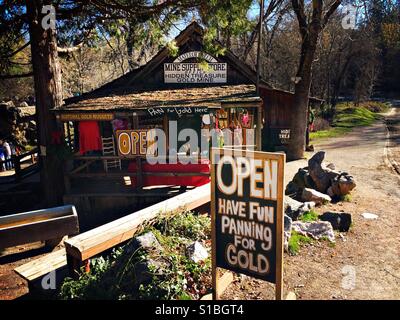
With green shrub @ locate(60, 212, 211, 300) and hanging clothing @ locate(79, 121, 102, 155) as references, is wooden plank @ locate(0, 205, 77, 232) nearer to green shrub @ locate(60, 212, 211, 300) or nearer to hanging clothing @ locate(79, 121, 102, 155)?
green shrub @ locate(60, 212, 211, 300)

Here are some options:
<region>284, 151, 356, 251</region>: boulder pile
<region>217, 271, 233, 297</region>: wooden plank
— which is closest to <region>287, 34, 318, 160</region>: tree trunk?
<region>284, 151, 356, 251</region>: boulder pile

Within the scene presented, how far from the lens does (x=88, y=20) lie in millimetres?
11758

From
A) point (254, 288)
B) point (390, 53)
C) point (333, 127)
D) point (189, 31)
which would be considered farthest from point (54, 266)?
point (390, 53)

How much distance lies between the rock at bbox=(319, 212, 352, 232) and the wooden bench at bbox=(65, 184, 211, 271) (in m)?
3.18

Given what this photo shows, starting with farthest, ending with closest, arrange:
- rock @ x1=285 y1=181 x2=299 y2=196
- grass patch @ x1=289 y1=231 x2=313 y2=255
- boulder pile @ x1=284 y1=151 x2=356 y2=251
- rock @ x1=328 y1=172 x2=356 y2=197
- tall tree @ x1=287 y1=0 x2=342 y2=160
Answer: tall tree @ x1=287 y1=0 x2=342 y2=160 < rock @ x1=285 y1=181 x2=299 y2=196 < rock @ x1=328 y1=172 x2=356 y2=197 < boulder pile @ x1=284 y1=151 x2=356 y2=251 < grass patch @ x1=289 y1=231 x2=313 y2=255

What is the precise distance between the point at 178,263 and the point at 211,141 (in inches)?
239

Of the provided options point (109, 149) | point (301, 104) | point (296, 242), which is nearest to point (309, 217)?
point (296, 242)

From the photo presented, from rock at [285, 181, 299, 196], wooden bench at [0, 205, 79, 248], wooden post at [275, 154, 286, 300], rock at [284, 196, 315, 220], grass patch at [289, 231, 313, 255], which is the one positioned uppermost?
wooden post at [275, 154, 286, 300]

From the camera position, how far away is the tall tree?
52.2 ft

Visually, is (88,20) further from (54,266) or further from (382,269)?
(382,269)

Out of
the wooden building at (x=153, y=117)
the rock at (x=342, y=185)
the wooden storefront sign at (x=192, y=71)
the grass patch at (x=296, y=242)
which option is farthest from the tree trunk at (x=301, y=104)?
the grass patch at (x=296, y=242)

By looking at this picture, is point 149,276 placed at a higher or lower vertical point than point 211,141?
lower

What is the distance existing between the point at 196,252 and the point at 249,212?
5.76ft

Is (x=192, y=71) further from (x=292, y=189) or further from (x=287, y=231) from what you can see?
(x=287, y=231)
